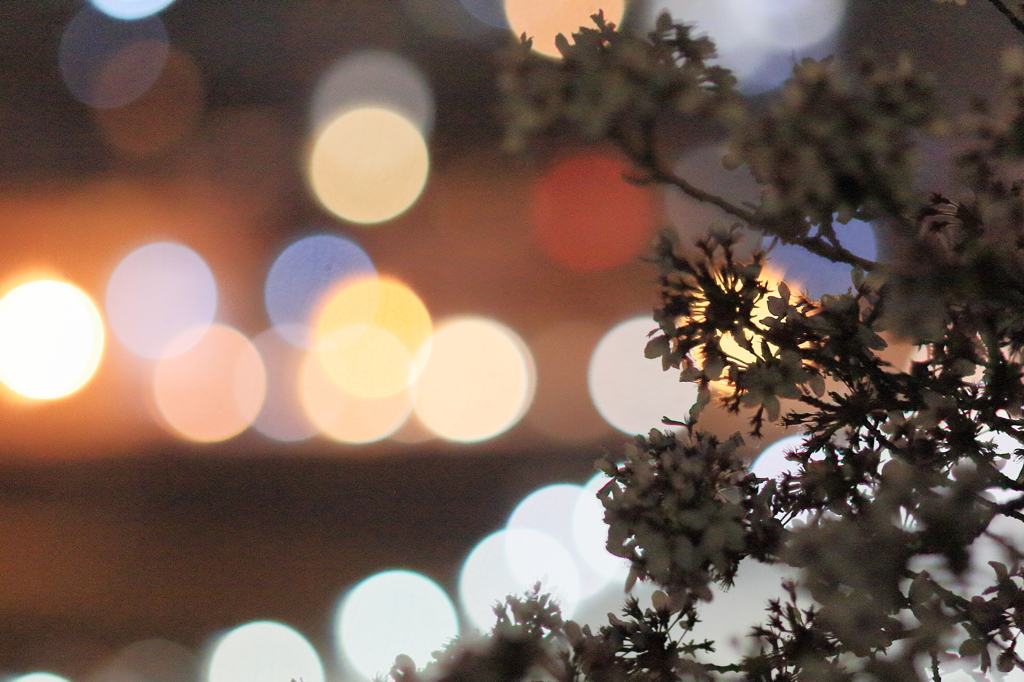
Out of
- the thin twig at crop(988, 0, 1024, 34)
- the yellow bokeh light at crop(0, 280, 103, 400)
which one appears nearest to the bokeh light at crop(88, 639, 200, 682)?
the yellow bokeh light at crop(0, 280, 103, 400)

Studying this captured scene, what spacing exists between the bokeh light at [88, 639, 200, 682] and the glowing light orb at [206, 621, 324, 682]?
0.19 feet

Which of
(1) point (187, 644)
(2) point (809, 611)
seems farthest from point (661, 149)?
(1) point (187, 644)

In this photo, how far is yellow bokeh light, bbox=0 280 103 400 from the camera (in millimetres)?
1624

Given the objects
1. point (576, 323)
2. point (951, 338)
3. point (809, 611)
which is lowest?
point (809, 611)

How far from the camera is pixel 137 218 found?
6.05ft

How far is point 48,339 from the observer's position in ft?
5.57

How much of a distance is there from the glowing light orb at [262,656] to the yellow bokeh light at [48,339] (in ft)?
2.43

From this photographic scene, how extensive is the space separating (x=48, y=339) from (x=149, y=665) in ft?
2.72

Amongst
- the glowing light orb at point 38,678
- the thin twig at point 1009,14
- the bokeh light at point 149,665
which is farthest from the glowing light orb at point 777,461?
the glowing light orb at point 38,678

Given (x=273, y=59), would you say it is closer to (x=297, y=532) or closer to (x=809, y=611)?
(x=297, y=532)

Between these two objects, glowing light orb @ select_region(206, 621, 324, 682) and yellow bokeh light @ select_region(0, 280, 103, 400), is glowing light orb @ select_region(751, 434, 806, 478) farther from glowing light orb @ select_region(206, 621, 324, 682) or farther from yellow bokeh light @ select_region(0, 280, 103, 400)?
yellow bokeh light @ select_region(0, 280, 103, 400)

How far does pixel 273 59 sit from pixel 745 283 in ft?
5.12

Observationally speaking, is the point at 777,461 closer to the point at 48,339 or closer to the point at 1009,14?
the point at 1009,14

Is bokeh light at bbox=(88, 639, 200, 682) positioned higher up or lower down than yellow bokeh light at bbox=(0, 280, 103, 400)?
lower down
